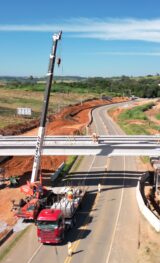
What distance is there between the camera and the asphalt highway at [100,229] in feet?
96.9

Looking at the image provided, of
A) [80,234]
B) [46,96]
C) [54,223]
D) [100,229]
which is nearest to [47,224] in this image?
[54,223]

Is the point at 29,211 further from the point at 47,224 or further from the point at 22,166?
the point at 22,166

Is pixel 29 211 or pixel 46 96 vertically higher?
pixel 46 96

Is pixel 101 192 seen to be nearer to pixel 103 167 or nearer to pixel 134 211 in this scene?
pixel 134 211

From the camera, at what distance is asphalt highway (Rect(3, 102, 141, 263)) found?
96.9 feet

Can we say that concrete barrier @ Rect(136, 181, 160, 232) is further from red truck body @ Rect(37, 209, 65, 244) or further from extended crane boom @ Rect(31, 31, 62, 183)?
extended crane boom @ Rect(31, 31, 62, 183)

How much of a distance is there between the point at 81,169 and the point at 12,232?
22214mm

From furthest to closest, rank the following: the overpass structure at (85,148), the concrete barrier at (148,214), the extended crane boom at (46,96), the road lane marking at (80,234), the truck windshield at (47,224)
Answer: the overpass structure at (85,148) < the extended crane boom at (46,96) < the concrete barrier at (148,214) < the truck windshield at (47,224) < the road lane marking at (80,234)

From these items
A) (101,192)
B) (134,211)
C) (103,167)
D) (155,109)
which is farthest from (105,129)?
(155,109)

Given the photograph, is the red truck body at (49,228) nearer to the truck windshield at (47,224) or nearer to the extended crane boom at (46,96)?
the truck windshield at (47,224)

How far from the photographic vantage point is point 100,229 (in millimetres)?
34938

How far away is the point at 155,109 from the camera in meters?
166

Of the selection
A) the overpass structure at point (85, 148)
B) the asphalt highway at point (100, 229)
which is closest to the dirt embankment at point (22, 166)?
the overpass structure at point (85, 148)

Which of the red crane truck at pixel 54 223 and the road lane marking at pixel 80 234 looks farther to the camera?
the red crane truck at pixel 54 223
